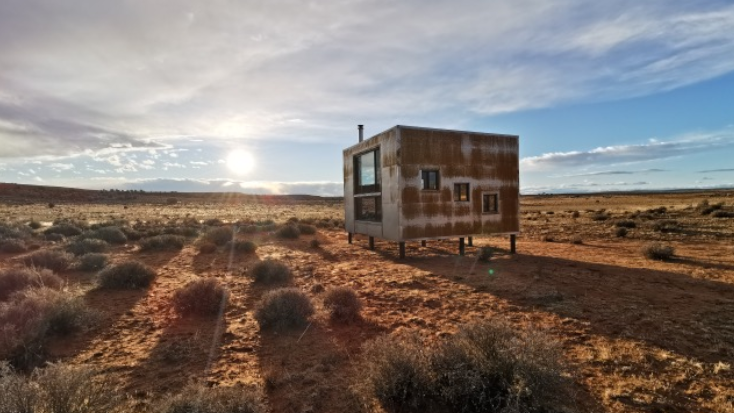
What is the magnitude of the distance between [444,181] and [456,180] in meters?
0.66

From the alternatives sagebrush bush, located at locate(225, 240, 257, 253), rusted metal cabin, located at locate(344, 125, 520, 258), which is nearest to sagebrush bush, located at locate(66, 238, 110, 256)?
sagebrush bush, located at locate(225, 240, 257, 253)

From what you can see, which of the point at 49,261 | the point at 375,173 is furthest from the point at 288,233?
the point at 49,261

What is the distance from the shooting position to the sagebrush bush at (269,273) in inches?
501

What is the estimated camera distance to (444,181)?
16562 mm

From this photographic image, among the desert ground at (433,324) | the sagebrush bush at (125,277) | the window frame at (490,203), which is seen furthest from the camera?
the window frame at (490,203)

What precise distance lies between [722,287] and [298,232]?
21980 mm

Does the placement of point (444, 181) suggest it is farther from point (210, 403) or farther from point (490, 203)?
point (210, 403)

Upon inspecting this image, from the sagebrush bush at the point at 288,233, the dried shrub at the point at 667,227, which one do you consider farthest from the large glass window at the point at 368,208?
the dried shrub at the point at 667,227

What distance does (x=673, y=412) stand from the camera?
4.75 meters

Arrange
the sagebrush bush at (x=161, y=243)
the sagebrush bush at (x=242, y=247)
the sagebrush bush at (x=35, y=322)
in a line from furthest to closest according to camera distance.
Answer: the sagebrush bush at (x=161, y=243) < the sagebrush bush at (x=242, y=247) < the sagebrush bush at (x=35, y=322)

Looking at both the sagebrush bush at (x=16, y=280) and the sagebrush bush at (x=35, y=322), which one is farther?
the sagebrush bush at (x=16, y=280)

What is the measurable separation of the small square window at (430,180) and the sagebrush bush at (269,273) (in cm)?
728

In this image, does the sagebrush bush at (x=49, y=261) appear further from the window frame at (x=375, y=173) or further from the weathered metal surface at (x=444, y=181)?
the window frame at (x=375, y=173)

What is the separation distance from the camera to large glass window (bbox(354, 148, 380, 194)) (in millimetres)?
18391
